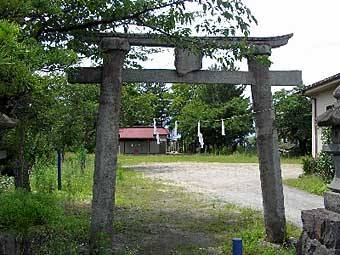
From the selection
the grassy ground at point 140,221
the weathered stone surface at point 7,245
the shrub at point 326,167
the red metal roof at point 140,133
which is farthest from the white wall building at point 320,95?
the red metal roof at point 140,133

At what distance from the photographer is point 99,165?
6.61 metres

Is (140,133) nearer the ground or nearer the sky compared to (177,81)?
nearer the sky

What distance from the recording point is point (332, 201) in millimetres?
4668

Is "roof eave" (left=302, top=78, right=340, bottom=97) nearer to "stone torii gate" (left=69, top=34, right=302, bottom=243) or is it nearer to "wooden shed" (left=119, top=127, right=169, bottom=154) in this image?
"stone torii gate" (left=69, top=34, right=302, bottom=243)

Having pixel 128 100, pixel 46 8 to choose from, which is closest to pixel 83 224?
pixel 46 8

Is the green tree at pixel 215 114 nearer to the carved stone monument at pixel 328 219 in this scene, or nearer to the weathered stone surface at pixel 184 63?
→ the weathered stone surface at pixel 184 63

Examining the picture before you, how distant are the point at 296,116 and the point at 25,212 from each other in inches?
1357

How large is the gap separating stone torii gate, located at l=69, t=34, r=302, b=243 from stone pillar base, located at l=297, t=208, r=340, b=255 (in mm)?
2267

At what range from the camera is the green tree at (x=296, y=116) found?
1447 inches

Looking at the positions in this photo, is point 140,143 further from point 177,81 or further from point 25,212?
point 25,212

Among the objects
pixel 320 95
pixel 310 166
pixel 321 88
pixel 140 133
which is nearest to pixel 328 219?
pixel 310 166

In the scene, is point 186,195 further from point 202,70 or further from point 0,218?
point 0,218

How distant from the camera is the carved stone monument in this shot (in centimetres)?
424

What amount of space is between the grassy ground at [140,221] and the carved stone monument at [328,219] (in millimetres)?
1922
